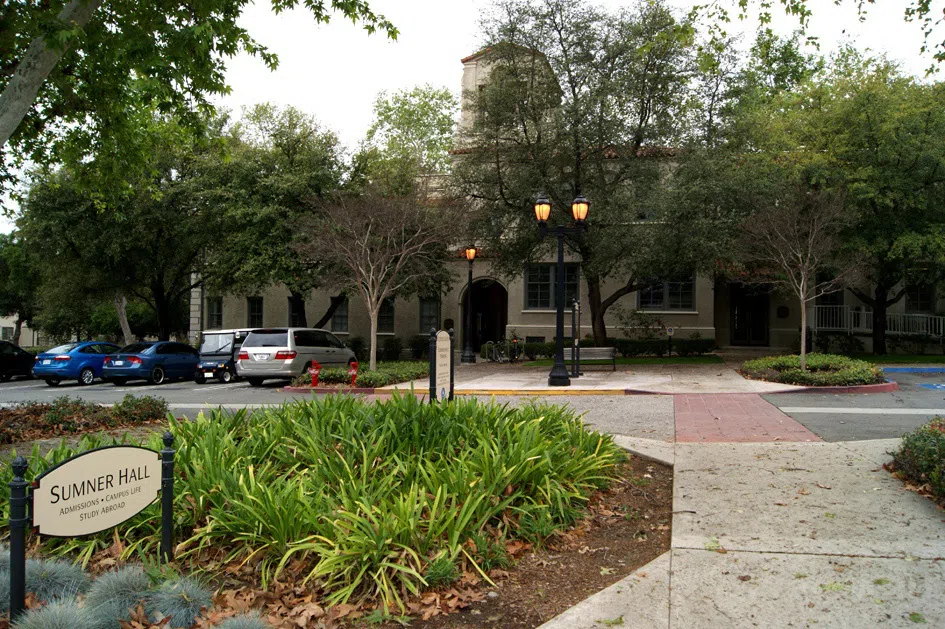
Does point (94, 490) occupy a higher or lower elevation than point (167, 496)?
higher

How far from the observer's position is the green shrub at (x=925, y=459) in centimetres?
534

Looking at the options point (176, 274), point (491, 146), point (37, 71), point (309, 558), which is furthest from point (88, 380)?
point (309, 558)

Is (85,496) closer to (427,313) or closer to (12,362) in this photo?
(12,362)

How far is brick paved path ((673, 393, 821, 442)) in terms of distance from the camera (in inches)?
350

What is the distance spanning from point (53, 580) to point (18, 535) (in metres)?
0.88

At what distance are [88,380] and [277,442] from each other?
21078mm

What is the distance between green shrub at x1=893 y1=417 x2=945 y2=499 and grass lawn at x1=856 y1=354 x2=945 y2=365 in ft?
59.4

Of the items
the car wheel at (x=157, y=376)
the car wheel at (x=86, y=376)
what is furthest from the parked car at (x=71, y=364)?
the car wheel at (x=157, y=376)

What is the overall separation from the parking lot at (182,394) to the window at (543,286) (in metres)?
13.7

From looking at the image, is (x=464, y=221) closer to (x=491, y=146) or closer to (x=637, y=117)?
(x=491, y=146)

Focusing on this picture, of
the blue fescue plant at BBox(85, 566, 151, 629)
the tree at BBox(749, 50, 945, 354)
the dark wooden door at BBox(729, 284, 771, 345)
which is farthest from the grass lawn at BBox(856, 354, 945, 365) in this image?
the blue fescue plant at BBox(85, 566, 151, 629)

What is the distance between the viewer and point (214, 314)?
39094mm

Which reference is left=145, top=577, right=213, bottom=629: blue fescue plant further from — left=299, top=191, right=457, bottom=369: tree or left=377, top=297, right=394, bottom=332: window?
left=377, top=297, right=394, bottom=332: window

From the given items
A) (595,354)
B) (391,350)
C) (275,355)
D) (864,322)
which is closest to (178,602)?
(275,355)
